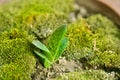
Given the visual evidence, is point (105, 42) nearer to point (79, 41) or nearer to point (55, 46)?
point (79, 41)

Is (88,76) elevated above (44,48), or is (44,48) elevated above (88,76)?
(44,48)

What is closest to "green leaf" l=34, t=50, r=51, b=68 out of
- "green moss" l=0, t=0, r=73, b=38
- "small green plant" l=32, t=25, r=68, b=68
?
"small green plant" l=32, t=25, r=68, b=68

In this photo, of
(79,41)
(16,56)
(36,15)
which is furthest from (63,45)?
(36,15)

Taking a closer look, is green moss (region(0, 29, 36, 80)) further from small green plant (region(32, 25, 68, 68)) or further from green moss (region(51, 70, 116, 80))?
green moss (region(51, 70, 116, 80))

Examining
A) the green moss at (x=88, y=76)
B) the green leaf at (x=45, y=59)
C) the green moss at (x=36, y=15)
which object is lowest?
the green moss at (x=88, y=76)

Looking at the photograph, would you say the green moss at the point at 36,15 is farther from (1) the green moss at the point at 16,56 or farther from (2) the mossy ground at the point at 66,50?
(1) the green moss at the point at 16,56

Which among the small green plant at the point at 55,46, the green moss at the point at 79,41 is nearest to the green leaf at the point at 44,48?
the small green plant at the point at 55,46
